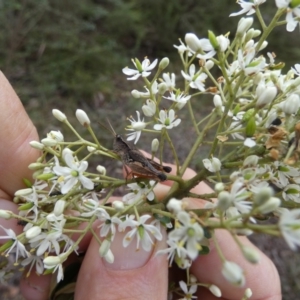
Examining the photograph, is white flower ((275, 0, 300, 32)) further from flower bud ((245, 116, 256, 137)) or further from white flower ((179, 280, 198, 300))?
white flower ((179, 280, 198, 300))

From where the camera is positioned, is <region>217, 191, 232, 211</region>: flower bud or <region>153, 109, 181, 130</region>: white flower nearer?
<region>217, 191, 232, 211</region>: flower bud

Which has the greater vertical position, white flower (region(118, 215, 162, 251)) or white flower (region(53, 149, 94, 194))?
white flower (region(53, 149, 94, 194))

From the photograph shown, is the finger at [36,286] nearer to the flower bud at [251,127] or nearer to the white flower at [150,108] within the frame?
the white flower at [150,108]

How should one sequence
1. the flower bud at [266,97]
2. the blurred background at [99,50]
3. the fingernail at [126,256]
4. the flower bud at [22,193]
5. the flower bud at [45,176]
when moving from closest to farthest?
the flower bud at [266,97] → the flower bud at [45,176] → the flower bud at [22,193] → the fingernail at [126,256] → the blurred background at [99,50]

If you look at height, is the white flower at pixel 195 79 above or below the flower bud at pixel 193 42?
below

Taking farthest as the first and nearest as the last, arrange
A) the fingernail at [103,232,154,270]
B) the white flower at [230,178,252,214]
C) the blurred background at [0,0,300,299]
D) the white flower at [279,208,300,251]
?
1. the blurred background at [0,0,300,299]
2. the fingernail at [103,232,154,270]
3. the white flower at [230,178,252,214]
4. the white flower at [279,208,300,251]

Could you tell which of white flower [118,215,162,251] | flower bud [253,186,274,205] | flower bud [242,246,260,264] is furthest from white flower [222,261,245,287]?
white flower [118,215,162,251]

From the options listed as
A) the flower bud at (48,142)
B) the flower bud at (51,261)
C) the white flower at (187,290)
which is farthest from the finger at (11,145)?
the white flower at (187,290)
